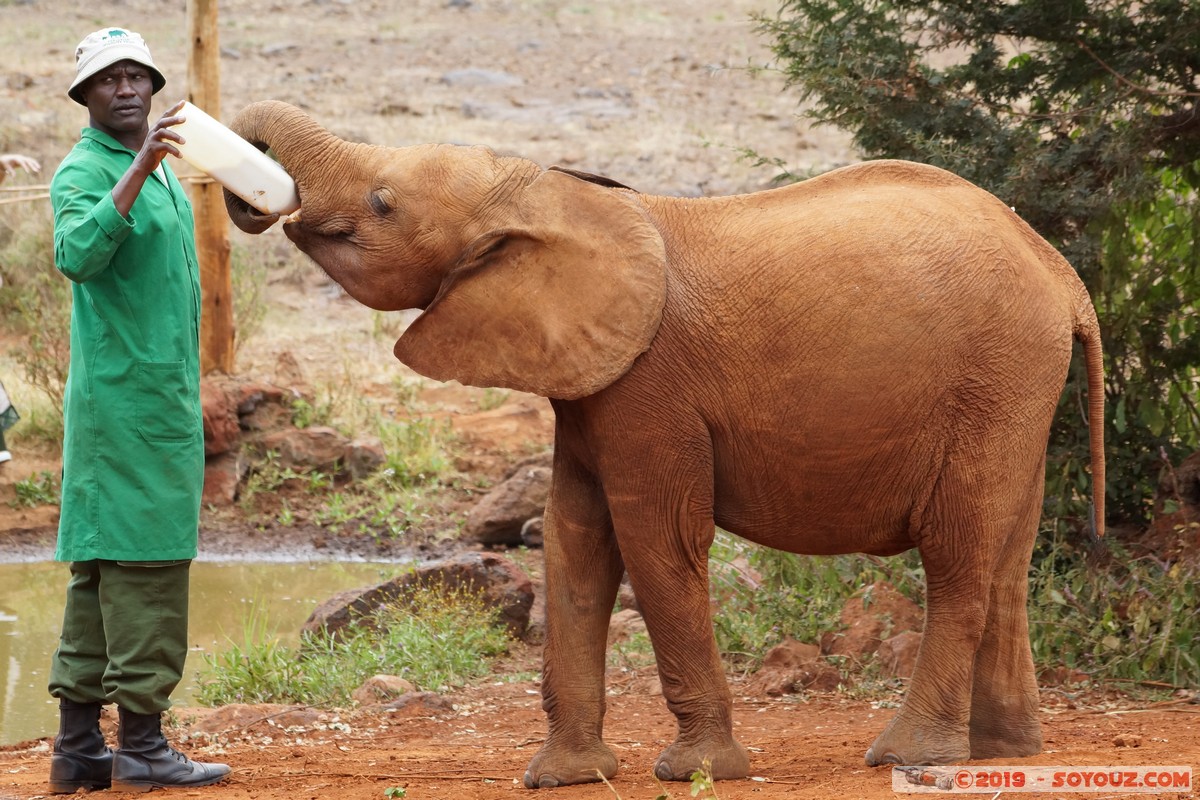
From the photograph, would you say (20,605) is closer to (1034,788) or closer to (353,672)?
(353,672)

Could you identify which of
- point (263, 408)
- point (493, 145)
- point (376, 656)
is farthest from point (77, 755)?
point (493, 145)

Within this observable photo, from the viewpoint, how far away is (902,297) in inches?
181

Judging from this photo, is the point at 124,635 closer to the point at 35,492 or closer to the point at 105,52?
the point at 105,52

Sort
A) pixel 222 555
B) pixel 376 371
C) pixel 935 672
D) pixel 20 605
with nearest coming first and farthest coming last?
pixel 935 672, pixel 20 605, pixel 222 555, pixel 376 371

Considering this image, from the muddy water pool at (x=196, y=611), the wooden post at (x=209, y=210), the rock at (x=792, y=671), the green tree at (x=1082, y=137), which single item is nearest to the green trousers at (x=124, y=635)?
the muddy water pool at (x=196, y=611)

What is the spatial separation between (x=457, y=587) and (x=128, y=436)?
3681mm

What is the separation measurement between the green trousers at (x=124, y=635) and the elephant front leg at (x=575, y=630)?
3.96ft

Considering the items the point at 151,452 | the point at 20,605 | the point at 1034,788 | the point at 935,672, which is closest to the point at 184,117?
the point at 151,452

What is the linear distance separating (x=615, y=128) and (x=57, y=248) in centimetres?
1715

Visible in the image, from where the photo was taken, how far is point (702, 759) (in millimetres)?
4816

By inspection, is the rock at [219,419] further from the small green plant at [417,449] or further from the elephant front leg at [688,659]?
the elephant front leg at [688,659]

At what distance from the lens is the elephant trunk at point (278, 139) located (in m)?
4.62

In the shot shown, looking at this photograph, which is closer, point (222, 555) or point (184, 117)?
point (184, 117)

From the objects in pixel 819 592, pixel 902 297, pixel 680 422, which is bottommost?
pixel 819 592
